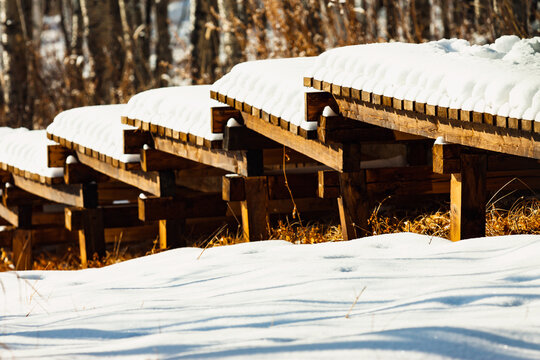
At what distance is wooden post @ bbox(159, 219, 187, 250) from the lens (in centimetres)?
736

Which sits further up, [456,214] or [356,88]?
[356,88]

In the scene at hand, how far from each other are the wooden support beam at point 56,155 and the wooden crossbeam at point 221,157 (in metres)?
1.76

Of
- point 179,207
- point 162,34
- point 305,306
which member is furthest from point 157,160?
point 162,34

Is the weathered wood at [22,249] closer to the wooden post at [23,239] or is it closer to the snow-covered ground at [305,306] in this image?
the wooden post at [23,239]

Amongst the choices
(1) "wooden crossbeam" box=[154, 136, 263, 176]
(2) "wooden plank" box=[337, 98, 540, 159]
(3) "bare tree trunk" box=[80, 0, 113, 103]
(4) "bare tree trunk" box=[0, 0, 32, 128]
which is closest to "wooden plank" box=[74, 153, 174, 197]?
(1) "wooden crossbeam" box=[154, 136, 263, 176]

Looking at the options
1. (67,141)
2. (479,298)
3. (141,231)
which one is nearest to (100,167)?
(67,141)

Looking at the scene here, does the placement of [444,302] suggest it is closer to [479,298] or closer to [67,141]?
[479,298]

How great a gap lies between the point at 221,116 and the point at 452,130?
2149mm

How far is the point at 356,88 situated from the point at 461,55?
65cm

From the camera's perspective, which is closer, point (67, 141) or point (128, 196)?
point (67, 141)

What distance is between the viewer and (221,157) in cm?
639

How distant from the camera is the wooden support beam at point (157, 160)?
694 cm

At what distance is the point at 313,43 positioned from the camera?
10758mm

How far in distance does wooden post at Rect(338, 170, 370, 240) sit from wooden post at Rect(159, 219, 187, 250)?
2.25 meters
